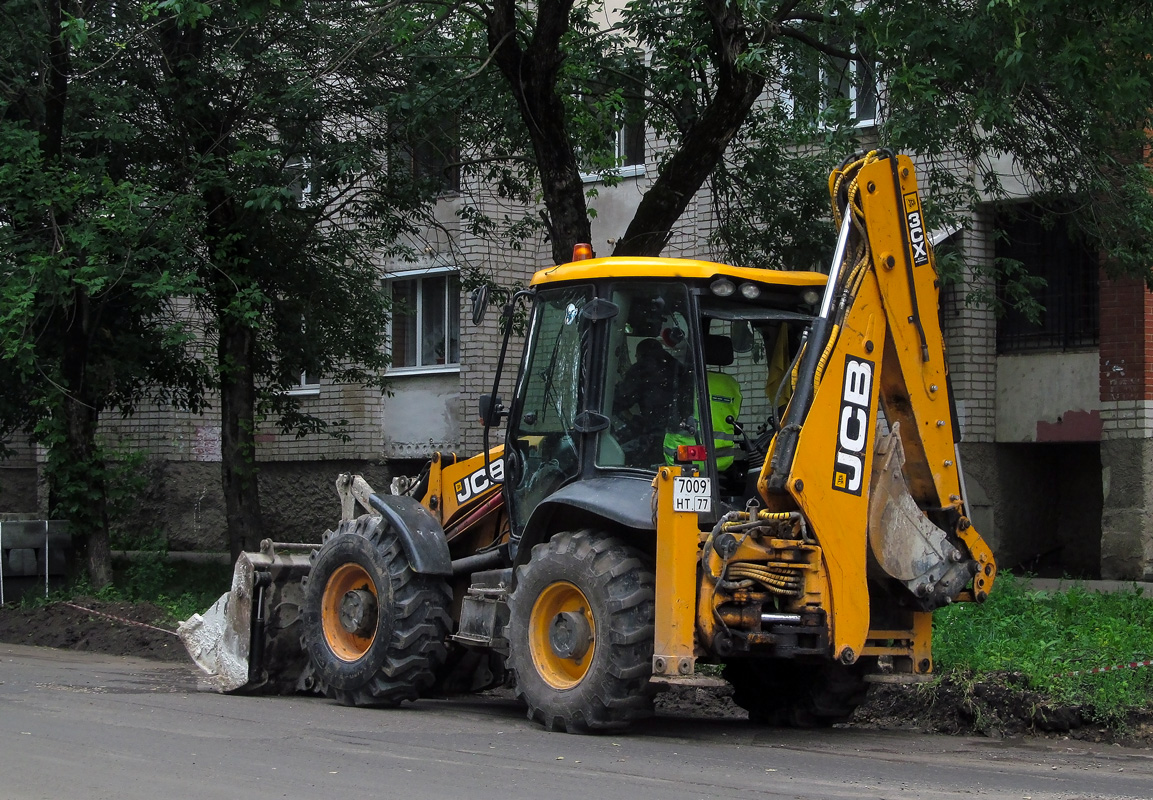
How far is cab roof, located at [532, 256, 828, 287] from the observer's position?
830cm

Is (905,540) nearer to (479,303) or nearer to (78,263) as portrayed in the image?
(479,303)

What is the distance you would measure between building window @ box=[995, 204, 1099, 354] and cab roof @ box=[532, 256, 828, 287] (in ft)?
26.6

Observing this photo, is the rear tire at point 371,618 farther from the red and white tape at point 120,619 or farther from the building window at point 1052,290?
the building window at point 1052,290

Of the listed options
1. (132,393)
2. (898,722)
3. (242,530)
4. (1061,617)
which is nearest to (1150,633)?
(1061,617)

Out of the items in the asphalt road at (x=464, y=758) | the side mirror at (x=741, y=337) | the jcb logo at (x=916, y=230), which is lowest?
the asphalt road at (x=464, y=758)

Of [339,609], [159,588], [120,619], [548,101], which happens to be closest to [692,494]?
[339,609]

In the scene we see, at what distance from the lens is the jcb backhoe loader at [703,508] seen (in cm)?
757

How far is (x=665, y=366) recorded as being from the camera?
27.2 feet

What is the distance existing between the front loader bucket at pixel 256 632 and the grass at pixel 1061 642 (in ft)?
14.2

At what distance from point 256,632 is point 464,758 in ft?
10.4

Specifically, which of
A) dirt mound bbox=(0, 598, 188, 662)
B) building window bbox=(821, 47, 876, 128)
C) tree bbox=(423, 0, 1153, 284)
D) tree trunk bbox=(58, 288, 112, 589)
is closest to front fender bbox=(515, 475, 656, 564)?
tree bbox=(423, 0, 1153, 284)

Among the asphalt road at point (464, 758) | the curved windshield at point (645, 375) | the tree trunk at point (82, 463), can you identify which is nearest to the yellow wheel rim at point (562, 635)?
the asphalt road at point (464, 758)

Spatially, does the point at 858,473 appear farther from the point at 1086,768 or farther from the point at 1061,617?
the point at 1061,617

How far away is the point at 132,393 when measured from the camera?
17078 millimetres
